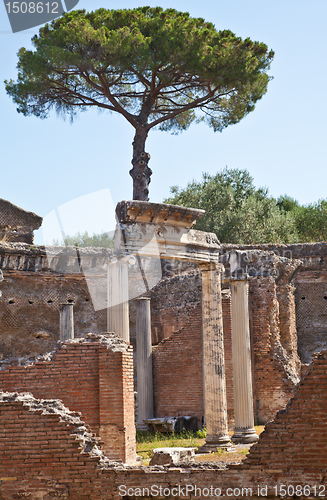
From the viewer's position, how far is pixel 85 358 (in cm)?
737

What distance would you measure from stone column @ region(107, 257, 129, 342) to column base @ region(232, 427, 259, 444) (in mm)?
2746

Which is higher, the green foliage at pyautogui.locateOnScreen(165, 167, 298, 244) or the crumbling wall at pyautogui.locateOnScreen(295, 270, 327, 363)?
the green foliage at pyautogui.locateOnScreen(165, 167, 298, 244)

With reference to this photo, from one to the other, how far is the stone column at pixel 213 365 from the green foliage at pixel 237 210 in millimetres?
14347

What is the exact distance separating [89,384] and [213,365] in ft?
8.85

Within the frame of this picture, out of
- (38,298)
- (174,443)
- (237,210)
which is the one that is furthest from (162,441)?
(237,210)

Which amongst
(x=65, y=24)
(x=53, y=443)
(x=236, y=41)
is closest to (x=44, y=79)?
(x=65, y=24)

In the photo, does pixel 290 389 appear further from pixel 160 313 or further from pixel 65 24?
pixel 65 24

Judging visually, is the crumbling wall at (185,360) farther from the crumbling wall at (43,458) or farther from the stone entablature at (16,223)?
the crumbling wall at (43,458)

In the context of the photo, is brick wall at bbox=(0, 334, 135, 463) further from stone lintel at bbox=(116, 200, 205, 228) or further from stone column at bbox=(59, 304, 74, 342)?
stone column at bbox=(59, 304, 74, 342)

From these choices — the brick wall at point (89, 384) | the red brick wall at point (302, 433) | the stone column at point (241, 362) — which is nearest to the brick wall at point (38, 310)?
the stone column at point (241, 362)

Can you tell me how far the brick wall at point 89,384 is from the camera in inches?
284

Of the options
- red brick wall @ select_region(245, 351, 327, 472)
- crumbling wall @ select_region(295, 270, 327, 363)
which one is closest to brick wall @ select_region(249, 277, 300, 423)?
crumbling wall @ select_region(295, 270, 327, 363)

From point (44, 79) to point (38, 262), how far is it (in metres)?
7.27

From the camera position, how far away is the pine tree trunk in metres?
19.8
